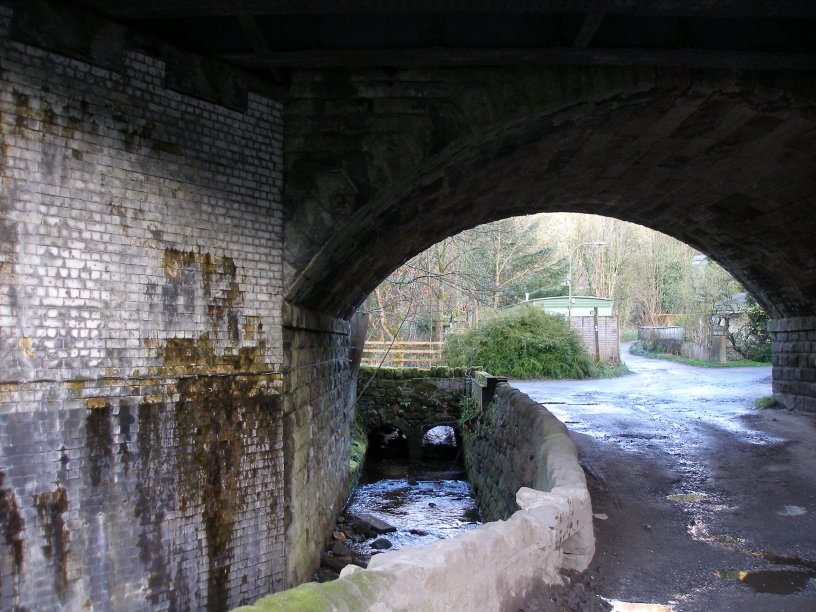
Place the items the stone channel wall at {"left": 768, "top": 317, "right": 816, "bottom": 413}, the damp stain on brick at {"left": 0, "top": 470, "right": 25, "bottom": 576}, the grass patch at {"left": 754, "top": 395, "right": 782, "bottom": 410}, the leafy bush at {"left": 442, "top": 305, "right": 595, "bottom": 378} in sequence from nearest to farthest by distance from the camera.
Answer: the damp stain on brick at {"left": 0, "top": 470, "right": 25, "bottom": 576} < the stone channel wall at {"left": 768, "top": 317, "right": 816, "bottom": 413} < the grass patch at {"left": 754, "top": 395, "right": 782, "bottom": 410} < the leafy bush at {"left": 442, "top": 305, "right": 595, "bottom": 378}

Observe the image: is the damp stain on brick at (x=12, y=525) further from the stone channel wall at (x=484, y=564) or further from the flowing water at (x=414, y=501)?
the flowing water at (x=414, y=501)

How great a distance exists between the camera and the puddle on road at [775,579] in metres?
4.02

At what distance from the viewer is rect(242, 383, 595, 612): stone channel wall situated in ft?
8.24

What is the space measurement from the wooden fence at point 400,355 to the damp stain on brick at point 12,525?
17077 millimetres

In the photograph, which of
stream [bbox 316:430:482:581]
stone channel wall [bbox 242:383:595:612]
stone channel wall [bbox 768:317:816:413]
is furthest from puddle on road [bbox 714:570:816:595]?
stone channel wall [bbox 768:317:816:413]

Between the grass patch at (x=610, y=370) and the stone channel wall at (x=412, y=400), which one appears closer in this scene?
the stone channel wall at (x=412, y=400)

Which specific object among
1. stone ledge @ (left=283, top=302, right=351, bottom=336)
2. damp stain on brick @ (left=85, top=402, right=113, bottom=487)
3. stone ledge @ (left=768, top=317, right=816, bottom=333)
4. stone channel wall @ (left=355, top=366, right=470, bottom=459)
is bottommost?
stone channel wall @ (left=355, top=366, right=470, bottom=459)

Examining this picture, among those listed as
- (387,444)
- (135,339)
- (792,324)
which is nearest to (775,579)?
(135,339)

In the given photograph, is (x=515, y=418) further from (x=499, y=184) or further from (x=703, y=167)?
(x=703, y=167)

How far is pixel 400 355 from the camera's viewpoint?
71.9ft

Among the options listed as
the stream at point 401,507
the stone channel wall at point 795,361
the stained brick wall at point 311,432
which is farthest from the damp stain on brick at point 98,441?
the stone channel wall at point 795,361

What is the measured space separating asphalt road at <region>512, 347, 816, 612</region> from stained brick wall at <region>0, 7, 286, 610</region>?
9.63 feet

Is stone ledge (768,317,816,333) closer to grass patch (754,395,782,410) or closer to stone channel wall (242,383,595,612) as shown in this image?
grass patch (754,395,782,410)

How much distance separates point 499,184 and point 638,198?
3131 millimetres
